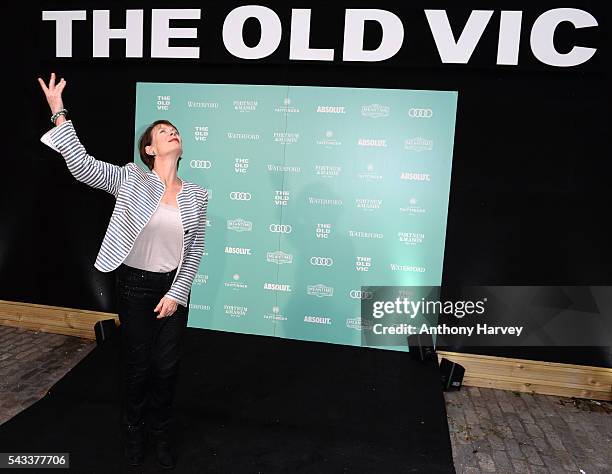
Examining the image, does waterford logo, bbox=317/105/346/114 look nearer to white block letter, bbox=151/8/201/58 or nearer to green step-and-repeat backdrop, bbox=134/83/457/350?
green step-and-repeat backdrop, bbox=134/83/457/350

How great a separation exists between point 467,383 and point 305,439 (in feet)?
5.76

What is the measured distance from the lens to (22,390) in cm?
339

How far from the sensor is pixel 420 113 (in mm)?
3748

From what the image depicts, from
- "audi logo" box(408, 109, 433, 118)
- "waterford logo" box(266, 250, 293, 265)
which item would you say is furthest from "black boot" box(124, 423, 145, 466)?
"audi logo" box(408, 109, 433, 118)

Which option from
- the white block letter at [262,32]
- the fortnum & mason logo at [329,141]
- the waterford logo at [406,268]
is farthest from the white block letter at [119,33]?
the waterford logo at [406,268]

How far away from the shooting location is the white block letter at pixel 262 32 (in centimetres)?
384

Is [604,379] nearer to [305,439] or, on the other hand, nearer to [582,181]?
[582,181]

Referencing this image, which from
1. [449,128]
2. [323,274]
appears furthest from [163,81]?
[449,128]

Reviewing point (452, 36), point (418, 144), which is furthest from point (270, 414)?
point (452, 36)

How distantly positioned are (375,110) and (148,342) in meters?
2.53

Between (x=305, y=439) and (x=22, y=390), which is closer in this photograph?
(x=305, y=439)

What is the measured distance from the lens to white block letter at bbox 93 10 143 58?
4.04 meters

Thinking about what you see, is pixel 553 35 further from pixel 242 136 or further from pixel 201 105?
pixel 201 105

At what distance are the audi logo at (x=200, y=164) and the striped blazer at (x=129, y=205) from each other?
1.82 m
